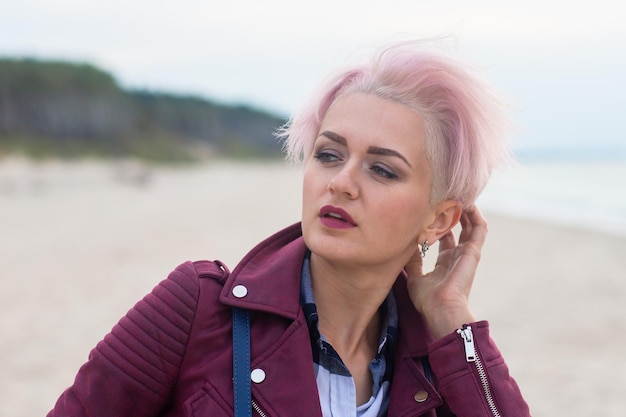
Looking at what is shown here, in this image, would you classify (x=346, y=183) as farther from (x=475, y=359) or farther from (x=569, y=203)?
(x=569, y=203)

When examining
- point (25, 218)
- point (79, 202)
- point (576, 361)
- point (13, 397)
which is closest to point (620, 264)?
point (576, 361)

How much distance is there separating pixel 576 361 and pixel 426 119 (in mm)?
6641

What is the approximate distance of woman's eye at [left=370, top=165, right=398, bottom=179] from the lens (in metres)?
2.26

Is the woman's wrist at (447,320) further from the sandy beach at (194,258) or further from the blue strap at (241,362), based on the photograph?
the sandy beach at (194,258)

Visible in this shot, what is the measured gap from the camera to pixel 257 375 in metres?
2.07

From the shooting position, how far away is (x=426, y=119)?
233 cm

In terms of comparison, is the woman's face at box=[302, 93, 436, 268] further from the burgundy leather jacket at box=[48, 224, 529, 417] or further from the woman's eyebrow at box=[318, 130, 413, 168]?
the burgundy leather jacket at box=[48, 224, 529, 417]

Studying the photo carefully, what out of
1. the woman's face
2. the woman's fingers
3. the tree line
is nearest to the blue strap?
the woman's face

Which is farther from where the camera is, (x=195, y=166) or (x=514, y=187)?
(x=195, y=166)

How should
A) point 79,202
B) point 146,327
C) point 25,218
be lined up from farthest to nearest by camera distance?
point 79,202, point 25,218, point 146,327

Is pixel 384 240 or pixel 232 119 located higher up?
pixel 232 119

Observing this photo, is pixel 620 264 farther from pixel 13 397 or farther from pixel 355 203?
pixel 355 203

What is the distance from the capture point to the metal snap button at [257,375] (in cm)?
206

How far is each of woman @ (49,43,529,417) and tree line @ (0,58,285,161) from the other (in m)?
44.2
